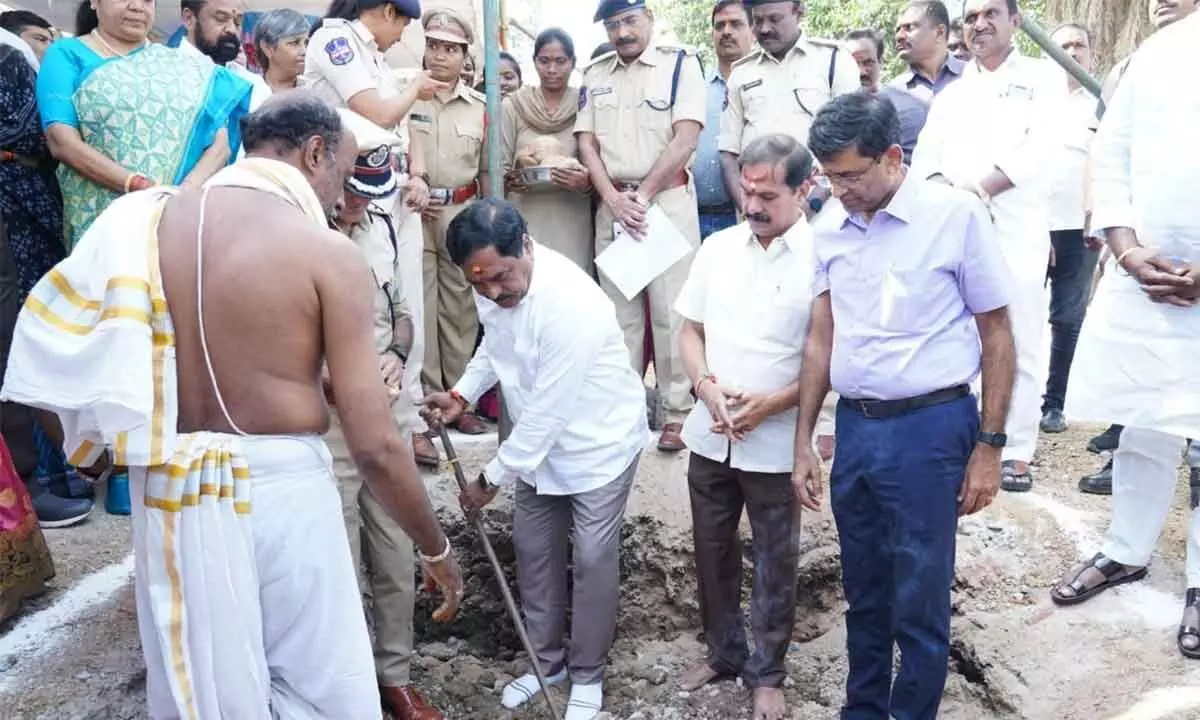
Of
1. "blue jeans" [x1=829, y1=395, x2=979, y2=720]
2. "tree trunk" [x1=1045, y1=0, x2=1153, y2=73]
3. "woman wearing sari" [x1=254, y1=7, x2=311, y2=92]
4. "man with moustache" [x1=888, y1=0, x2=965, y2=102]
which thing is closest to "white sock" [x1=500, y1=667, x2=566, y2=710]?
"blue jeans" [x1=829, y1=395, x2=979, y2=720]

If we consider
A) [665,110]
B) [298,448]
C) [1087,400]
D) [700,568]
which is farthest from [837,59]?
[298,448]

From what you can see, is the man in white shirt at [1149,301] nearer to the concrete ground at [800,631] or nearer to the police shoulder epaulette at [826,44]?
the concrete ground at [800,631]

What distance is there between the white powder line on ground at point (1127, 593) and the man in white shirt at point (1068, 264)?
139 centimetres

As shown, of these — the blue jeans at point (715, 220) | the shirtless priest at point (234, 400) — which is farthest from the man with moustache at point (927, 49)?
the shirtless priest at point (234, 400)

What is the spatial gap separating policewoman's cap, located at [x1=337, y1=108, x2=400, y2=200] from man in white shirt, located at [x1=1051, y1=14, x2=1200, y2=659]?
2.51 metres

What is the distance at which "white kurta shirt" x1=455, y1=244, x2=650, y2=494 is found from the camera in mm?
3537

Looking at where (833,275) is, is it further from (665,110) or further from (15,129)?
(15,129)

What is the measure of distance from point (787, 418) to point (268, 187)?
6.63 ft

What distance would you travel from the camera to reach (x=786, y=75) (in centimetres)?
485

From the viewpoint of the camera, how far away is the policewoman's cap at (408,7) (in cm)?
410

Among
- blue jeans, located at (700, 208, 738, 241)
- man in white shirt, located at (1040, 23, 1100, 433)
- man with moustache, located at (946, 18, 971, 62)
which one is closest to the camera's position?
A: man in white shirt, located at (1040, 23, 1100, 433)

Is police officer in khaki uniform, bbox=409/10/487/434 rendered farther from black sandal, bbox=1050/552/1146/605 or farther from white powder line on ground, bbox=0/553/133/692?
black sandal, bbox=1050/552/1146/605

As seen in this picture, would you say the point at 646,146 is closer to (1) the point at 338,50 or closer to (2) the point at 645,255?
(2) the point at 645,255

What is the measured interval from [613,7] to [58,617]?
147 inches
